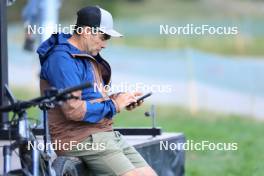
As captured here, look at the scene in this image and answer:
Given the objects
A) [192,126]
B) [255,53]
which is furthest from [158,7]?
[192,126]

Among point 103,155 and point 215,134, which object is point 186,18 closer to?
point 215,134

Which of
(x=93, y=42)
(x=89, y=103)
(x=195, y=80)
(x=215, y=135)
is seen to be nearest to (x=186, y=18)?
(x=195, y=80)

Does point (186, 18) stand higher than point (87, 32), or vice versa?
point (186, 18)

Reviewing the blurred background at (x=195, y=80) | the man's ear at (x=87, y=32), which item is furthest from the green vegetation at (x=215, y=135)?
the man's ear at (x=87, y=32)

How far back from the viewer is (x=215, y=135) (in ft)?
41.7

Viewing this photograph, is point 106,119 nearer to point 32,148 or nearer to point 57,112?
point 57,112

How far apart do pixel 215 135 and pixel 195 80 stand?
22.3ft

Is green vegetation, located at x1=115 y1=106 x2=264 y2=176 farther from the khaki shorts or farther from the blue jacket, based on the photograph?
the blue jacket

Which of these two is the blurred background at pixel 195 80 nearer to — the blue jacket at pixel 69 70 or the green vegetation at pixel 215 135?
the green vegetation at pixel 215 135

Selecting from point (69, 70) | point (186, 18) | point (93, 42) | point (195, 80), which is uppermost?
point (186, 18)

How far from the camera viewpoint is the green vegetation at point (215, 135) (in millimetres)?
10117

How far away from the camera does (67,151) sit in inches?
245

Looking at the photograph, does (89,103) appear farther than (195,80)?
No

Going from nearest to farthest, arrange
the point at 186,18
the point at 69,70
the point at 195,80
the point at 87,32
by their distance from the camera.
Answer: the point at 69,70
the point at 87,32
the point at 195,80
the point at 186,18
